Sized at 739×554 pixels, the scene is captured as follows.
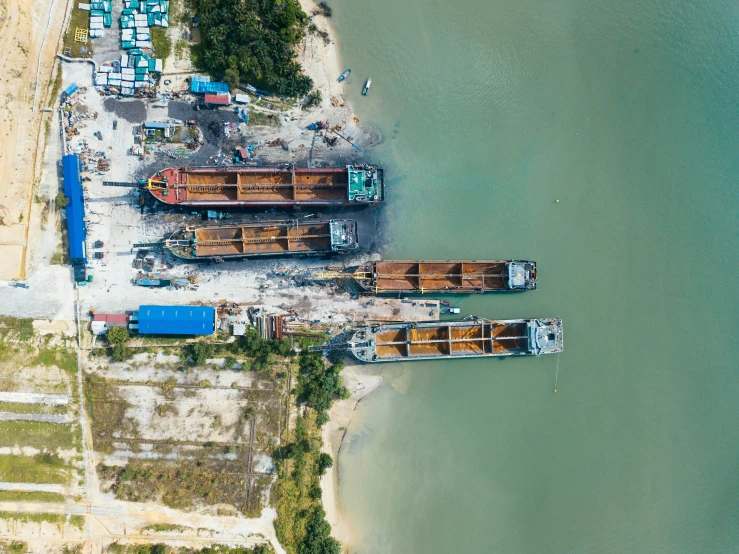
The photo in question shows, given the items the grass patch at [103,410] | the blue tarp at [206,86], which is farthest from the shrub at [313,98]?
the grass patch at [103,410]

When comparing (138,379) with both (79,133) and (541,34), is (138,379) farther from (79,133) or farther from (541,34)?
(541,34)

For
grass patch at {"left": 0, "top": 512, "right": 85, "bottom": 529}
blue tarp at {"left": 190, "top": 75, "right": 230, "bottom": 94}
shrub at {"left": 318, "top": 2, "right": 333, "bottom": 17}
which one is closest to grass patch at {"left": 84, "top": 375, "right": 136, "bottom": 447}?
grass patch at {"left": 0, "top": 512, "right": 85, "bottom": 529}

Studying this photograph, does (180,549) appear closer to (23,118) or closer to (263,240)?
(263,240)

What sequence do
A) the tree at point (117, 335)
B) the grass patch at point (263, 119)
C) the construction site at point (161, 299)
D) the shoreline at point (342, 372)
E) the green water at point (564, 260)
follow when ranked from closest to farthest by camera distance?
the tree at point (117, 335)
the construction site at point (161, 299)
the grass patch at point (263, 119)
the shoreline at point (342, 372)
the green water at point (564, 260)

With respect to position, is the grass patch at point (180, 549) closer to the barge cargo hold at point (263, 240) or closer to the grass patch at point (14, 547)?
the grass patch at point (14, 547)

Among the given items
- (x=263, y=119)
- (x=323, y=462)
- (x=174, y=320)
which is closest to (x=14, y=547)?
(x=174, y=320)

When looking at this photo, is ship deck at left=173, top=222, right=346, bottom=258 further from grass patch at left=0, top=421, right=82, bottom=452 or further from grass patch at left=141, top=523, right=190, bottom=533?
grass patch at left=141, top=523, right=190, bottom=533

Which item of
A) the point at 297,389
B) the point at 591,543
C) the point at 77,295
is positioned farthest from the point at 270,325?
the point at 591,543
